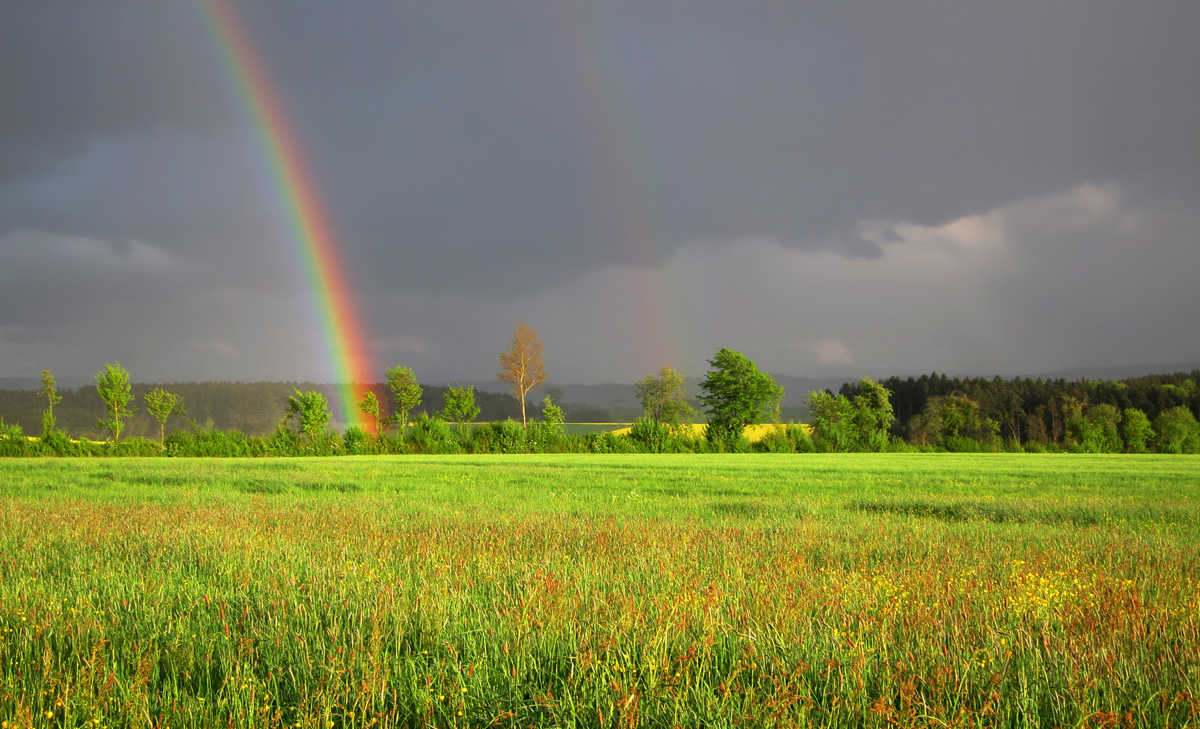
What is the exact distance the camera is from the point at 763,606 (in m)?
4.26

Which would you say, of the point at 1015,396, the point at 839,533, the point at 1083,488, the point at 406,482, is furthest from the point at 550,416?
the point at 1015,396

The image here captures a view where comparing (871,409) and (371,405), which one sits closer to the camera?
(371,405)

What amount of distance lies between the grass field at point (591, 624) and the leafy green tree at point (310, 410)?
176 feet

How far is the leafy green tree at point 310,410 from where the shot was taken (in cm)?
5897

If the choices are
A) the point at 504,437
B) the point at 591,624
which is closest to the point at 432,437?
the point at 504,437

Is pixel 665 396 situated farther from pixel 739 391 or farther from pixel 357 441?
pixel 357 441

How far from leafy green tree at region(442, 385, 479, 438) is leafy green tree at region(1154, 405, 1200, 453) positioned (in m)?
88.2

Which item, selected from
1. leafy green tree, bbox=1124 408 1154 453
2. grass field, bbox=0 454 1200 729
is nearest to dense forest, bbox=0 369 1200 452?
leafy green tree, bbox=1124 408 1154 453

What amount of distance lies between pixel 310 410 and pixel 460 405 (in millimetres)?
22699

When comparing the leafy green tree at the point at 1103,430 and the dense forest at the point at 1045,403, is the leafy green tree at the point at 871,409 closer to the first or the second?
the dense forest at the point at 1045,403

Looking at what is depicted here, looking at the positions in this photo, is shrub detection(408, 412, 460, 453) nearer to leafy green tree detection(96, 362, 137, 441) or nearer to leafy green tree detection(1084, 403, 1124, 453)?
leafy green tree detection(96, 362, 137, 441)

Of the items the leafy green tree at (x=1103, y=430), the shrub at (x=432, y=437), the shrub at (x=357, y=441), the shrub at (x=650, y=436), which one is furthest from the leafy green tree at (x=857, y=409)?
the shrub at (x=357, y=441)

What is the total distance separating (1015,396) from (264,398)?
140 metres

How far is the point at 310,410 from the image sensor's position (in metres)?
59.8
